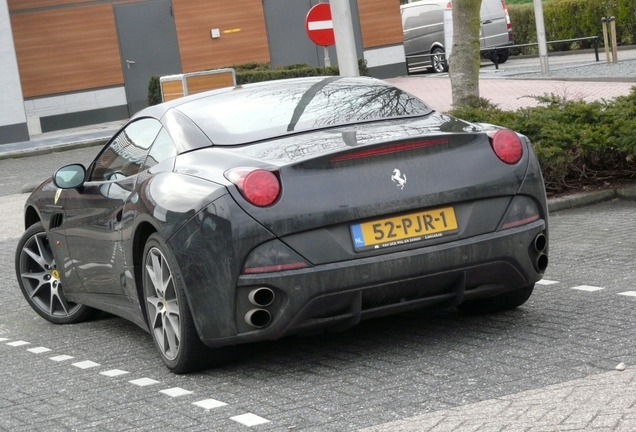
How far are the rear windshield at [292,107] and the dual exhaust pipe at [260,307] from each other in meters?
0.90

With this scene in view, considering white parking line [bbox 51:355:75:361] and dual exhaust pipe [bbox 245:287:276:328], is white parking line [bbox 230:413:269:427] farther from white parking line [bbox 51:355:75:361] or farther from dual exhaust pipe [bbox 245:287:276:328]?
white parking line [bbox 51:355:75:361]

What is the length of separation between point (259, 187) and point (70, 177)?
203 centimetres

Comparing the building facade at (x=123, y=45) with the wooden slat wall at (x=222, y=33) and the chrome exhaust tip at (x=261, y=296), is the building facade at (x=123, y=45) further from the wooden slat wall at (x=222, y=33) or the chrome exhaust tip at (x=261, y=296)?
the chrome exhaust tip at (x=261, y=296)

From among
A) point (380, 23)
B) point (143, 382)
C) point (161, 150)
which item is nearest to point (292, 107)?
point (161, 150)

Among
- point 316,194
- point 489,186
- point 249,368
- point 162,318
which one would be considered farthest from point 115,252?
point 489,186

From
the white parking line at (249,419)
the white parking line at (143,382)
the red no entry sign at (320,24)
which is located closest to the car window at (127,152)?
the white parking line at (143,382)

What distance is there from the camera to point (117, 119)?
32.4 meters

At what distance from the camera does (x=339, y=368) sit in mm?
5570

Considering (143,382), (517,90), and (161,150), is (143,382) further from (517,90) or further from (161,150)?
(517,90)

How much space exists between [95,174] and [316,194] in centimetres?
221

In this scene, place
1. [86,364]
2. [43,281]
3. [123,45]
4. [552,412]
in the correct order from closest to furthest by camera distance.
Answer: [552,412] → [86,364] → [43,281] → [123,45]

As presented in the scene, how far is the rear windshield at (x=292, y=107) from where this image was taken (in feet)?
19.7

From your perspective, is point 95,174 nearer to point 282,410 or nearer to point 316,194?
point 316,194

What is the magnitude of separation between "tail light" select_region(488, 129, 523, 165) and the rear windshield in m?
0.56
